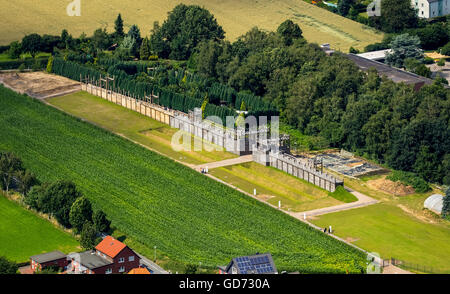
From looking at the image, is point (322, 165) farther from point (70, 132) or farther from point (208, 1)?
point (208, 1)

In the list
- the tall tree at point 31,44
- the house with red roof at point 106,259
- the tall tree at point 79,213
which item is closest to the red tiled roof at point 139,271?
the house with red roof at point 106,259

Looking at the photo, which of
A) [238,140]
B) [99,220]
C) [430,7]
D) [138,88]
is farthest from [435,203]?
[430,7]

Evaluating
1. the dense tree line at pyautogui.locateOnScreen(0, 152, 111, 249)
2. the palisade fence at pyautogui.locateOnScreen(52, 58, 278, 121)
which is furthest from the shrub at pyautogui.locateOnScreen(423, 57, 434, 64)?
the dense tree line at pyautogui.locateOnScreen(0, 152, 111, 249)

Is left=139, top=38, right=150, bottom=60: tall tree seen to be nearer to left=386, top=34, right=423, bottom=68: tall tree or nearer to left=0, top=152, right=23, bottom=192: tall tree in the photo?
left=386, top=34, right=423, bottom=68: tall tree

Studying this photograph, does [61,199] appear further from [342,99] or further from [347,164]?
[342,99]

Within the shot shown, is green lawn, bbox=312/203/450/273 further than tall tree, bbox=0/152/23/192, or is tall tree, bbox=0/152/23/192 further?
tall tree, bbox=0/152/23/192

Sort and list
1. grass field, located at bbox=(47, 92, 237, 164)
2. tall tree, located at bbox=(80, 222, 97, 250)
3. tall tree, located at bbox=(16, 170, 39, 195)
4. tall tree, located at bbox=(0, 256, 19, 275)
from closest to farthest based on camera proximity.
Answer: tall tree, located at bbox=(0, 256, 19, 275) < tall tree, located at bbox=(80, 222, 97, 250) < tall tree, located at bbox=(16, 170, 39, 195) < grass field, located at bbox=(47, 92, 237, 164)
